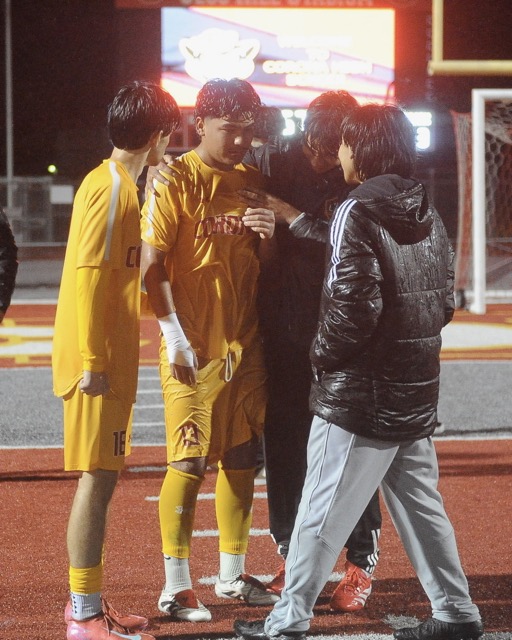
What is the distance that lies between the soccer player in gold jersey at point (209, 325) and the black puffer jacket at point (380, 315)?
0.66 metres

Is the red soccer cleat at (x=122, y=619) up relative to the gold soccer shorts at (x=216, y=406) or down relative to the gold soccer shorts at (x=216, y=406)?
down

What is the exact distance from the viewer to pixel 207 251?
4.09 m

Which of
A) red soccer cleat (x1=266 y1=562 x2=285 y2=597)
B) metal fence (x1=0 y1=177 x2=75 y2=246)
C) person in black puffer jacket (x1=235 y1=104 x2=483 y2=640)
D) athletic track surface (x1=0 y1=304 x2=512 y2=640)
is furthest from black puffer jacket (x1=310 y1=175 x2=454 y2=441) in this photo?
metal fence (x1=0 y1=177 x2=75 y2=246)

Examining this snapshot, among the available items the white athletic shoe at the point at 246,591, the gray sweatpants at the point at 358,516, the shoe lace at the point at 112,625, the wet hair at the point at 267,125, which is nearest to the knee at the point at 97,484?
the shoe lace at the point at 112,625

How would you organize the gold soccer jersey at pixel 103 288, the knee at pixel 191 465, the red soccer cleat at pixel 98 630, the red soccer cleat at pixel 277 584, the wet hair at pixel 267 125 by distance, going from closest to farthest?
the gold soccer jersey at pixel 103 288
the red soccer cleat at pixel 98 630
the knee at pixel 191 465
the red soccer cleat at pixel 277 584
the wet hair at pixel 267 125

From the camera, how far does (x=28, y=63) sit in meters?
58.8

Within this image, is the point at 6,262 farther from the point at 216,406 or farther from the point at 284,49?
the point at 284,49

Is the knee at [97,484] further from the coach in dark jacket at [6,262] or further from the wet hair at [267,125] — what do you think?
the wet hair at [267,125]

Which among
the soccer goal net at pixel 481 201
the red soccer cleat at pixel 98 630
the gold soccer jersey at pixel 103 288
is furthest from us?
the soccer goal net at pixel 481 201

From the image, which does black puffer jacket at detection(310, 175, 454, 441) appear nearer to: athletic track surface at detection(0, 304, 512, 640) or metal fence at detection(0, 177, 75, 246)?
athletic track surface at detection(0, 304, 512, 640)

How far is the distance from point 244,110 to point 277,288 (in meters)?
0.66

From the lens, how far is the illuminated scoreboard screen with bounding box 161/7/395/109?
24.4m

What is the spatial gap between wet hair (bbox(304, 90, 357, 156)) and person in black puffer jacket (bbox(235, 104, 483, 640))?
0.57 metres

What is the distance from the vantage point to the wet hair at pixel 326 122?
4137mm
